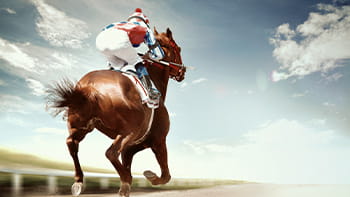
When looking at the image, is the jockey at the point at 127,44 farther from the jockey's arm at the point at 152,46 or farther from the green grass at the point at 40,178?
the green grass at the point at 40,178

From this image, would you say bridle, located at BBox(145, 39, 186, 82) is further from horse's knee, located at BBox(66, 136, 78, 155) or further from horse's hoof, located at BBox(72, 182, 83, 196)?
horse's hoof, located at BBox(72, 182, 83, 196)

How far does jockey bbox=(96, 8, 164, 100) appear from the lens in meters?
5.08

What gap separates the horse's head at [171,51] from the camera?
21.3 ft

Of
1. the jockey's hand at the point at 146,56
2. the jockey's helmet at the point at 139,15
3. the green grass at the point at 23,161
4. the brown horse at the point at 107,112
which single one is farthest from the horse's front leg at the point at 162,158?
the green grass at the point at 23,161

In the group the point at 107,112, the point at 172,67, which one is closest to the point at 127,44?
the point at 107,112

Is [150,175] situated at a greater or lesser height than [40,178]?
greater

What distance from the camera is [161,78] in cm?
621

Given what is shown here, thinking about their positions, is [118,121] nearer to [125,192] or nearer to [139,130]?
[139,130]

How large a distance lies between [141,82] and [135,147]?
124 cm

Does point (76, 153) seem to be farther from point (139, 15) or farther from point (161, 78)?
point (139, 15)

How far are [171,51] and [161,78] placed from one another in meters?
0.78

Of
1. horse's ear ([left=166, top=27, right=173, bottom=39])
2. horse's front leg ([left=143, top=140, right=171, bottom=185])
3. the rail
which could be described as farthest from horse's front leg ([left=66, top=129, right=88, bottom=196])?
the rail

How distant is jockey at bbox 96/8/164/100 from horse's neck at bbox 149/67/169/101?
0.48 m

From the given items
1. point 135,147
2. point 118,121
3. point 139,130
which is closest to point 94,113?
point 118,121
